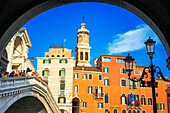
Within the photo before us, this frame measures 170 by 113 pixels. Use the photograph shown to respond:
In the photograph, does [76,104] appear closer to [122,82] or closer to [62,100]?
[62,100]

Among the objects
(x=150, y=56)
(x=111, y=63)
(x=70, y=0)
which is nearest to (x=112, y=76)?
(x=111, y=63)

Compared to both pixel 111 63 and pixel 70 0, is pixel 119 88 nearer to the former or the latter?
pixel 111 63

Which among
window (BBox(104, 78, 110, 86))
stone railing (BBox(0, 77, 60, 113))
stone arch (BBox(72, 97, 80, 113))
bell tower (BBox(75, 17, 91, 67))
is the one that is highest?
bell tower (BBox(75, 17, 91, 67))

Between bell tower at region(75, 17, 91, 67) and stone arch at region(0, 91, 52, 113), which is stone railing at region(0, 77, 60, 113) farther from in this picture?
bell tower at region(75, 17, 91, 67)

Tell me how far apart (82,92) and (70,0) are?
3509cm

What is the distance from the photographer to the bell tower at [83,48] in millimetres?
65519

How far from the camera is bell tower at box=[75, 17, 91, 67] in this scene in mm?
65519

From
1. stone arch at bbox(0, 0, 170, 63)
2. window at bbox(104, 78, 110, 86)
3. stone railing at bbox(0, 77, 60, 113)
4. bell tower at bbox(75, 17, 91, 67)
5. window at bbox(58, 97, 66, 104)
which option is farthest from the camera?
bell tower at bbox(75, 17, 91, 67)

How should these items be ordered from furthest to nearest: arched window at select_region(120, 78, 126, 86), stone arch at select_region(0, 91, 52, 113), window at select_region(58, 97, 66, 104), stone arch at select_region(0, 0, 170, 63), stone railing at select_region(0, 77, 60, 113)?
1. arched window at select_region(120, 78, 126, 86)
2. window at select_region(58, 97, 66, 104)
3. stone arch at select_region(0, 91, 52, 113)
4. stone railing at select_region(0, 77, 60, 113)
5. stone arch at select_region(0, 0, 170, 63)

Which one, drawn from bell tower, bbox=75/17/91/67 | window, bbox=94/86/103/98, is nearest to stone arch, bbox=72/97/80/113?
window, bbox=94/86/103/98

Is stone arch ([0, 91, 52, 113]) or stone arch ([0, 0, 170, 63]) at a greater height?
stone arch ([0, 0, 170, 63])

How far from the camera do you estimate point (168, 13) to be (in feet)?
12.2

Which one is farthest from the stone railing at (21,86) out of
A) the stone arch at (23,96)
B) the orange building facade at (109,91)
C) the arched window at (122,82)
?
the arched window at (122,82)

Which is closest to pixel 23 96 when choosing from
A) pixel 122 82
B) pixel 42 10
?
pixel 42 10
